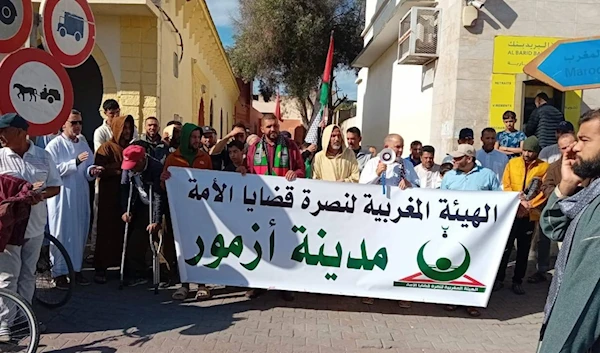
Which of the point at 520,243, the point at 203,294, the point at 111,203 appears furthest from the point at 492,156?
the point at 111,203

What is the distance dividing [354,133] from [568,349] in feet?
14.4

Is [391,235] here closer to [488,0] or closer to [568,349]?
[568,349]

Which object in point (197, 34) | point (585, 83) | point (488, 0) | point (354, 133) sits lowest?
point (354, 133)

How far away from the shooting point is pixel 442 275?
5.17 meters

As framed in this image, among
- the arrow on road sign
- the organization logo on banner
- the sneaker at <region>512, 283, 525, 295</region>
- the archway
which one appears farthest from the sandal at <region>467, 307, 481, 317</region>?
the archway

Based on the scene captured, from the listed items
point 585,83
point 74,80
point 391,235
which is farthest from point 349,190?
point 74,80

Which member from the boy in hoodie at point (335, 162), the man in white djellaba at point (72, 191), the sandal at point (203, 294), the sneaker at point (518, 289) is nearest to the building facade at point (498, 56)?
the sneaker at point (518, 289)

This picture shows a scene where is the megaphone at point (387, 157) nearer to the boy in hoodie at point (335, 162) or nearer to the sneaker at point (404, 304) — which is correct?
the boy in hoodie at point (335, 162)

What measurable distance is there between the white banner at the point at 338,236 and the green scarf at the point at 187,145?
33 cm

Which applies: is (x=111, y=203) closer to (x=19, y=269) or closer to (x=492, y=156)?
(x=19, y=269)

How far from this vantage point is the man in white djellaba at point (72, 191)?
554 cm

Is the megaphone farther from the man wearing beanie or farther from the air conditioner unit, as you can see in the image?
the air conditioner unit

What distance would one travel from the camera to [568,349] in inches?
82.8

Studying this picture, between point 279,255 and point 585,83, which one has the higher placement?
point 585,83
